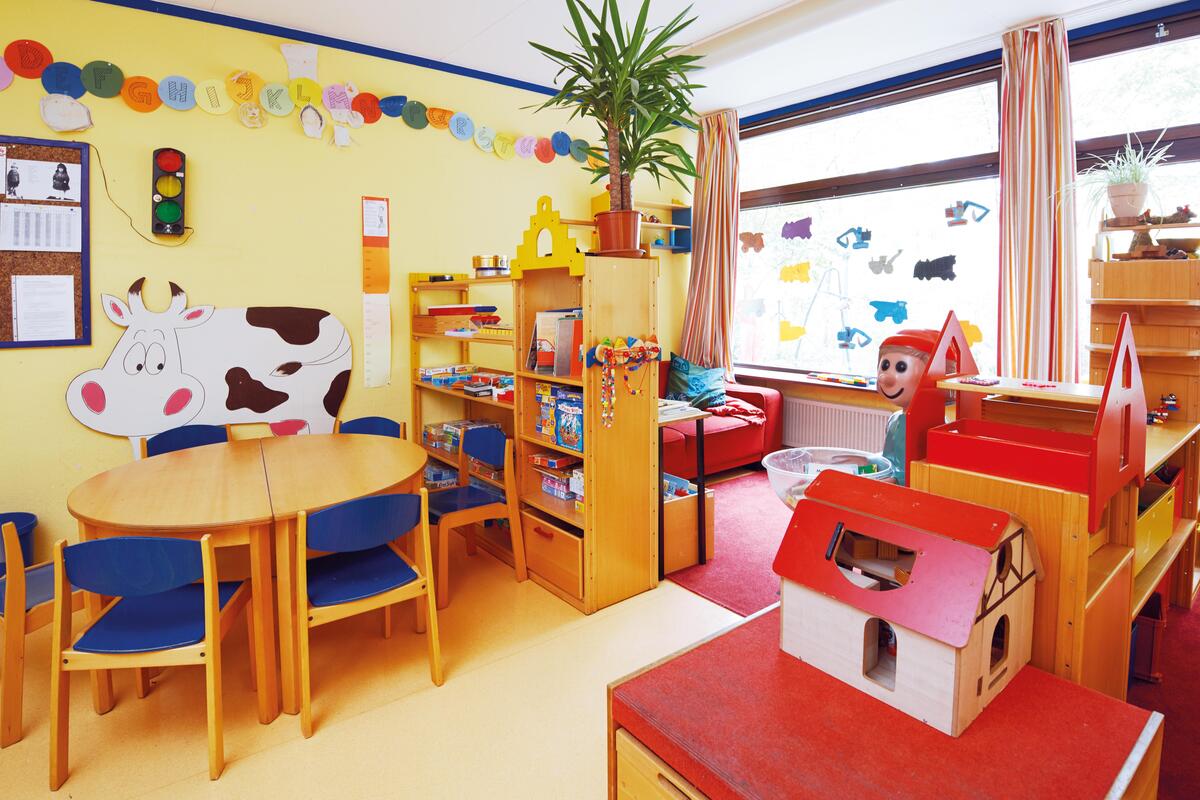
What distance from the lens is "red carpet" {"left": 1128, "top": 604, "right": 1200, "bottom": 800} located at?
178 cm

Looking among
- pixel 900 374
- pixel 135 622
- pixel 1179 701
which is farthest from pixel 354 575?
pixel 1179 701

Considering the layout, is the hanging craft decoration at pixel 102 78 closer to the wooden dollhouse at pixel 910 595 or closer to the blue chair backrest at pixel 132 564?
the blue chair backrest at pixel 132 564

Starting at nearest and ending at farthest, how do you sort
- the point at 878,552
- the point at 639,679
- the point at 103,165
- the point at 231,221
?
the point at 639,679 → the point at 878,552 → the point at 103,165 → the point at 231,221

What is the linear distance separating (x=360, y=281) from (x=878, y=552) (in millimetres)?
3480

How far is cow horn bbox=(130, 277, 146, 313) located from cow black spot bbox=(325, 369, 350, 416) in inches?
38.9

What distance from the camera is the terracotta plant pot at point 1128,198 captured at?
2.85 m

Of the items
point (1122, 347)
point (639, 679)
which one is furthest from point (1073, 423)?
point (639, 679)

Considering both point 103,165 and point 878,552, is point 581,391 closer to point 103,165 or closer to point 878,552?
point 878,552

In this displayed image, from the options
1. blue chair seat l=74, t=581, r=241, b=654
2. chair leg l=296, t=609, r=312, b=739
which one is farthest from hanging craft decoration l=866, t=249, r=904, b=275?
blue chair seat l=74, t=581, r=241, b=654

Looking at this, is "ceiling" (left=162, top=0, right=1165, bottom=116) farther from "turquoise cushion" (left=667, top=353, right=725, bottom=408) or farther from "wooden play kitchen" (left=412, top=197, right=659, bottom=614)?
"turquoise cushion" (left=667, top=353, right=725, bottom=408)

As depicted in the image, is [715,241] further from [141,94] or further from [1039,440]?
[1039,440]

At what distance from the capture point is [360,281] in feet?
12.8

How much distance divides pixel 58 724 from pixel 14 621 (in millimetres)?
344

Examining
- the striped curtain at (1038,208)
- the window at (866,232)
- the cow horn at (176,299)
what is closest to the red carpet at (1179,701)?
the striped curtain at (1038,208)
